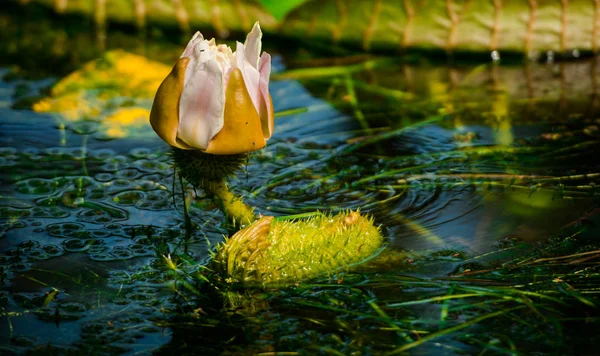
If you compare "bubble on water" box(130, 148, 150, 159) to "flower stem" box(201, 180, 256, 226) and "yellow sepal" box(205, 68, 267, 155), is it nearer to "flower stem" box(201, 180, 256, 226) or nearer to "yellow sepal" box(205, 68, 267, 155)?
"flower stem" box(201, 180, 256, 226)

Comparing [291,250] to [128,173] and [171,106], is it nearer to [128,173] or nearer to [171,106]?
[171,106]

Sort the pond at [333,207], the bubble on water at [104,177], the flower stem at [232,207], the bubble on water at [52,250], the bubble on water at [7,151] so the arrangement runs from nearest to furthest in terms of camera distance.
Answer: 1. the pond at [333,207]
2. the flower stem at [232,207]
3. the bubble on water at [52,250]
4. the bubble on water at [104,177]
5. the bubble on water at [7,151]

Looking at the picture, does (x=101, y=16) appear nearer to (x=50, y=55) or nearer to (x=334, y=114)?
(x=50, y=55)

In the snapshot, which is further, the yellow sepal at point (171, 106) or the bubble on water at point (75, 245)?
the bubble on water at point (75, 245)

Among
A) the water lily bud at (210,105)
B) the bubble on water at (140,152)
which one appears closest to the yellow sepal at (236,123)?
the water lily bud at (210,105)

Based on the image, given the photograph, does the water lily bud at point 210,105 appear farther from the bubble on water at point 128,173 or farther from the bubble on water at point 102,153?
the bubble on water at point 102,153

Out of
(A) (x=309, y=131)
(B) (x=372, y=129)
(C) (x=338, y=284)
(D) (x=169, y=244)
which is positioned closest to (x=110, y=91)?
(A) (x=309, y=131)
